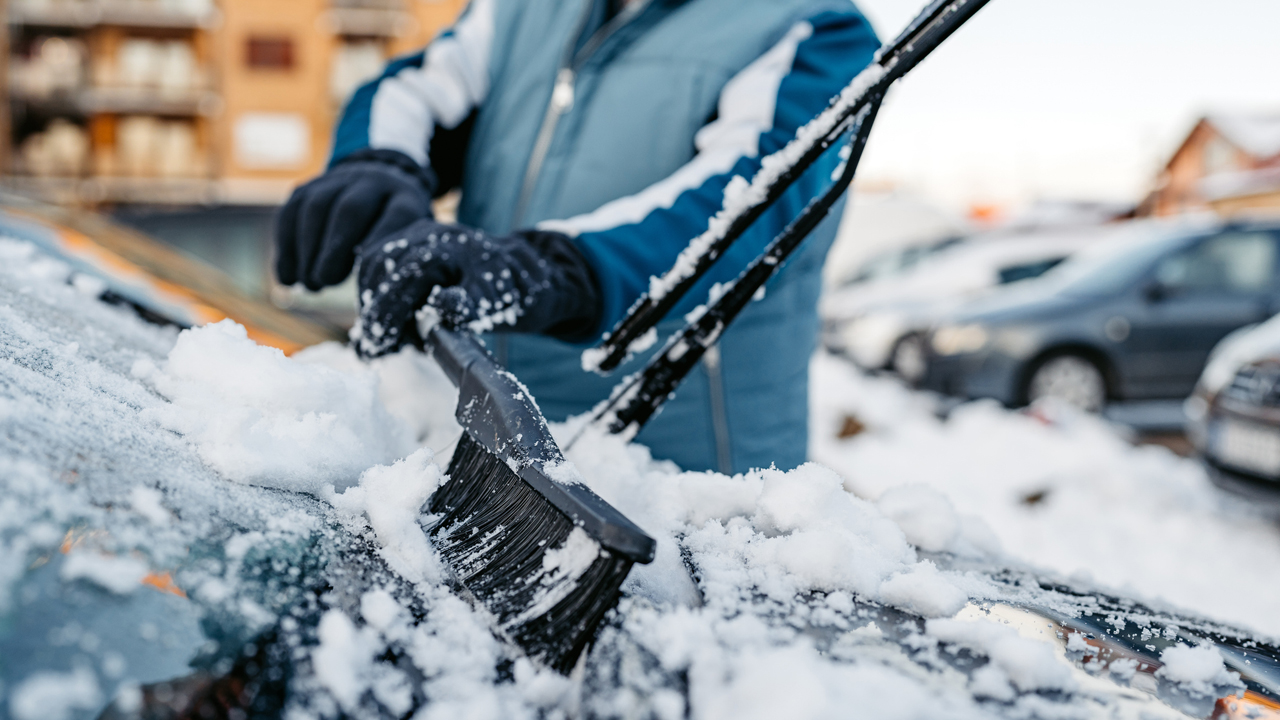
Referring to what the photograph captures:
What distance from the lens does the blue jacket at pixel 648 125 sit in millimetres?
1561

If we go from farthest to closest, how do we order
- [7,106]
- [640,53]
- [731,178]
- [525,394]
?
[7,106] → [640,53] → [731,178] → [525,394]

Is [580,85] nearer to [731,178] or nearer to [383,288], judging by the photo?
[731,178]

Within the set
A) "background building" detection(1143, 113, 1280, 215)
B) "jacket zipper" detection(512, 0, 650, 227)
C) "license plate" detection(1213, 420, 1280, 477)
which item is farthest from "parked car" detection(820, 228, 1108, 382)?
"background building" detection(1143, 113, 1280, 215)

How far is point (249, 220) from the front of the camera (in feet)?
22.7

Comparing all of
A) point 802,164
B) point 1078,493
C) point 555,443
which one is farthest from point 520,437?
point 1078,493

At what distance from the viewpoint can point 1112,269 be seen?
6.84 meters

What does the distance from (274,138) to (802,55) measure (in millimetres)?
25003

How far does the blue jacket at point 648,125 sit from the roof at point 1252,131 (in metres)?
30.3

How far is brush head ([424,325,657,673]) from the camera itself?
0.65 metres

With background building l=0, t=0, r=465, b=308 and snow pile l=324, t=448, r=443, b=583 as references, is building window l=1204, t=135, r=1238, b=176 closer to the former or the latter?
background building l=0, t=0, r=465, b=308

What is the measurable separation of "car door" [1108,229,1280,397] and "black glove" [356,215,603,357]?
679 cm

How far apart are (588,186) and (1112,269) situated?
21.9 ft

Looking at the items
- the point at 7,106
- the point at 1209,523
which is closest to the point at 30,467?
the point at 1209,523

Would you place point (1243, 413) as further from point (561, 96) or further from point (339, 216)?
point (339, 216)
